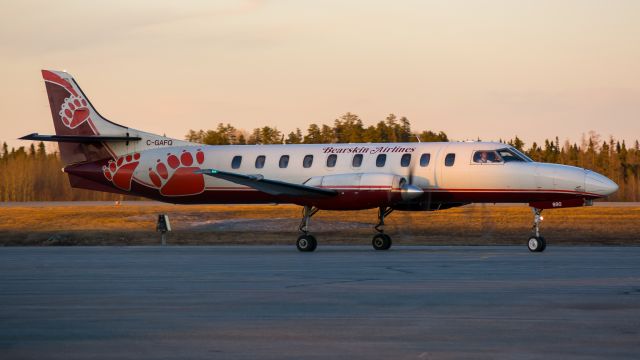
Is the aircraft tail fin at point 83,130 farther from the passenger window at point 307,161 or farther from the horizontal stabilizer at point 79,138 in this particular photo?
the passenger window at point 307,161

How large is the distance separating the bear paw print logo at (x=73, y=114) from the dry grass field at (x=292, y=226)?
4880mm

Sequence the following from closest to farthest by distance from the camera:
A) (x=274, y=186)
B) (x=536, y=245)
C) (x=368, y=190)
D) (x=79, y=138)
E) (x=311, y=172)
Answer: (x=536, y=245), (x=368, y=190), (x=274, y=186), (x=311, y=172), (x=79, y=138)

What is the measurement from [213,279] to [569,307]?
22.5ft

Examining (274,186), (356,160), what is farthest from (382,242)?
(274,186)

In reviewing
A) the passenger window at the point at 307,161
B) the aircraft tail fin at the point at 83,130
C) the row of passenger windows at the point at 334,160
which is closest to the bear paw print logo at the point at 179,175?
the aircraft tail fin at the point at 83,130

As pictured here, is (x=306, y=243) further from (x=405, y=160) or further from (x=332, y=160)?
(x=405, y=160)

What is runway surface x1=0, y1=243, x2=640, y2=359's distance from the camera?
31.2 feet

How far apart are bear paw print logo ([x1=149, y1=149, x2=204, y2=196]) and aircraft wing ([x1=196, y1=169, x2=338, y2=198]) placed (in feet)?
11.4

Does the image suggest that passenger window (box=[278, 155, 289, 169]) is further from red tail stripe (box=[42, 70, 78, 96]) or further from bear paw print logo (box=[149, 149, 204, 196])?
red tail stripe (box=[42, 70, 78, 96])

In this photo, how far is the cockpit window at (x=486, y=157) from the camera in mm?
28078

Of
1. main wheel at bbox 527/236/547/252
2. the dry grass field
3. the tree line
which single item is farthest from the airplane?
the tree line

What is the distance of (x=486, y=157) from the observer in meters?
28.2

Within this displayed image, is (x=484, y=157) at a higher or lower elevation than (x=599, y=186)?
higher

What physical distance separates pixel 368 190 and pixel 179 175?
7.37 m
